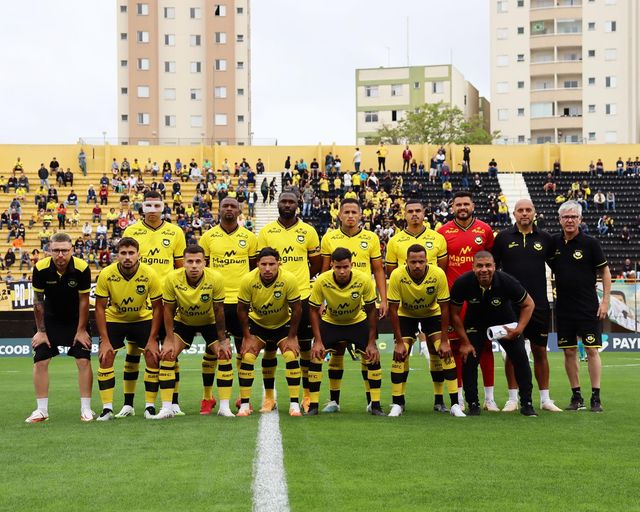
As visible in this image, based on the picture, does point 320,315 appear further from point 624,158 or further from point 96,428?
point 624,158

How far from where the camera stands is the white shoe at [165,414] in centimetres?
1125

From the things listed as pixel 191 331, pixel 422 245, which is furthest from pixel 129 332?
pixel 422 245

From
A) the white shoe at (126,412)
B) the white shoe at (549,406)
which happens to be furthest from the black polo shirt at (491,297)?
the white shoe at (126,412)

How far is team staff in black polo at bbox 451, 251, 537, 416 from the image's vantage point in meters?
11.5

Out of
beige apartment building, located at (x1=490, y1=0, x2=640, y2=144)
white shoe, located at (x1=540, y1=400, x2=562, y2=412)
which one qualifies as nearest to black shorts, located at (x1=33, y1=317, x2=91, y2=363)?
white shoe, located at (x1=540, y1=400, x2=562, y2=412)

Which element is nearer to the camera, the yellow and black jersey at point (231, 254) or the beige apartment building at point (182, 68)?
the yellow and black jersey at point (231, 254)

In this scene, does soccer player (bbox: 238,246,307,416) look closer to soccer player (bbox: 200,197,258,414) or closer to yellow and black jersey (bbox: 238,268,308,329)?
yellow and black jersey (bbox: 238,268,308,329)

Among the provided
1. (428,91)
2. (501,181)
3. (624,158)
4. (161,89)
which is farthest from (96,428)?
(428,91)

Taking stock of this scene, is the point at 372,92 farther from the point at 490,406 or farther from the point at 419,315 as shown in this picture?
the point at 419,315

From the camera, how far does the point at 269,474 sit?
24.3ft

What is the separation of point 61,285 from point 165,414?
1.79m

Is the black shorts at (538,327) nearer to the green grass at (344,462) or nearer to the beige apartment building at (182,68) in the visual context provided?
the green grass at (344,462)

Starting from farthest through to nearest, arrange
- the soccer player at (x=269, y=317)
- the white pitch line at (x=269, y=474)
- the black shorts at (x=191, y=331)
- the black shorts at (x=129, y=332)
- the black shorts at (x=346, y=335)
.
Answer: the black shorts at (x=191, y=331) < the black shorts at (x=129, y=332) < the black shorts at (x=346, y=335) < the soccer player at (x=269, y=317) < the white pitch line at (x=269, y=474)

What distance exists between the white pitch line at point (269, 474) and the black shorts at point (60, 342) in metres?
2.51
